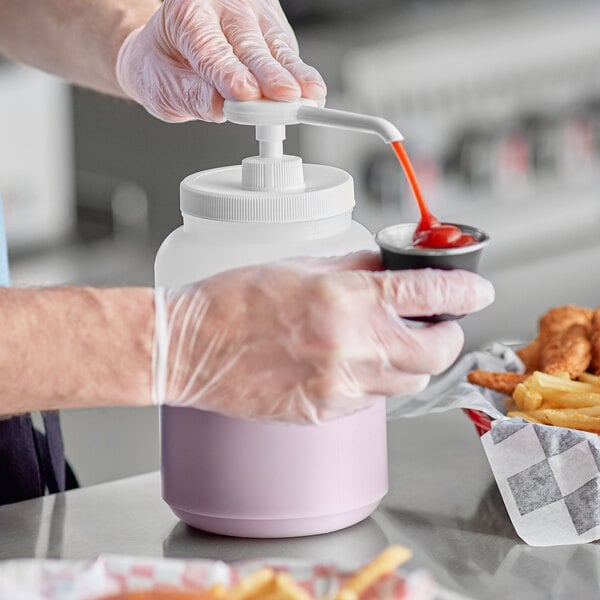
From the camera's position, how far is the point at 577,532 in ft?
3.75

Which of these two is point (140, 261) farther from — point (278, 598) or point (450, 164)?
point (278, 598)

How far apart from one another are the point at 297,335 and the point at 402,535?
0.27 m

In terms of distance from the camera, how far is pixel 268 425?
110 cm

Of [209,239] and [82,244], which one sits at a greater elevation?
[209,239]

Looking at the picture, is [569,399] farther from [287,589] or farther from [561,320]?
[287,589]

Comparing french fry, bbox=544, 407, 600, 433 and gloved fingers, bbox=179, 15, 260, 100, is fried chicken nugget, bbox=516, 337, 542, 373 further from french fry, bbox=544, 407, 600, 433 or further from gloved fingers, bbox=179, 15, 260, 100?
gloved fingers, bbox=179, 15, 260, 100

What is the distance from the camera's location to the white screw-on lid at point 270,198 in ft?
3.50

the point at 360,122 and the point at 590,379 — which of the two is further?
the point at 590,379

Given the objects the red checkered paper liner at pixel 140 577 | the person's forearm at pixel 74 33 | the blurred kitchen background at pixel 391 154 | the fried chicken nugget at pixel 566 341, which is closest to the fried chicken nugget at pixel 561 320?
the fried chicken nugget at pixel 566 341

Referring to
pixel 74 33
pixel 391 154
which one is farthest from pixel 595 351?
pixel 391 154

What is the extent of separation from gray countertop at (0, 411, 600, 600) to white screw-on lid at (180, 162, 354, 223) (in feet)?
1.02

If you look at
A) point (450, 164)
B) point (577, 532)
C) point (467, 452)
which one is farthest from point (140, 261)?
point (577, 532)

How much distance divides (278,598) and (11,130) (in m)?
2.38

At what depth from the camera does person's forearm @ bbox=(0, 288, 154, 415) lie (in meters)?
1.02
